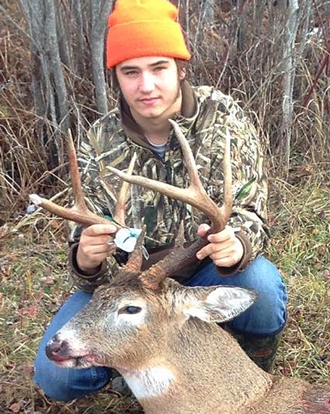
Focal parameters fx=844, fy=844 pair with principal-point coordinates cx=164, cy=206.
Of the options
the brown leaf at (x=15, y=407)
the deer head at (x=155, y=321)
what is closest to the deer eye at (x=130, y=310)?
the deer head at (x=155, y=321)

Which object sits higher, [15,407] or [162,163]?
[162,163]

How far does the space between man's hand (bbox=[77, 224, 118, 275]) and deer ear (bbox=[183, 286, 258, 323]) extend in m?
0.37

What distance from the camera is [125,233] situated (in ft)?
10.7

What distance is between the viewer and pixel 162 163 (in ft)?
12.3

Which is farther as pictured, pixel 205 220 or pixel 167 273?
pixel 205 220

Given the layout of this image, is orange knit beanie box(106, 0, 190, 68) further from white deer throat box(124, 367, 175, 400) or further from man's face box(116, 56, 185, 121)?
white deer throat box(124, 367, 175, 400)

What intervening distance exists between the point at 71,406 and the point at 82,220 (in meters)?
1.17

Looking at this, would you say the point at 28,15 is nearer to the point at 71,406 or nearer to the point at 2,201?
the point at 2,201

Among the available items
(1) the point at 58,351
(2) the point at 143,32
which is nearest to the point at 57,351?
(1) the point at 58,351

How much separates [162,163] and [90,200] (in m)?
0.37

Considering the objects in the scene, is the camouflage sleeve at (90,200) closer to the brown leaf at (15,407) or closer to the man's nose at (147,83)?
the man's nose at (147,83)

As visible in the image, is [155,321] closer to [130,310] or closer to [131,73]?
[130,310]

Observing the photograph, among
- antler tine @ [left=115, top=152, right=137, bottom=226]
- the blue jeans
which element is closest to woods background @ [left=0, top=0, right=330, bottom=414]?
the blue jeans

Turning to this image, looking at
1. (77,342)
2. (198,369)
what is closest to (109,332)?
(77,342)
